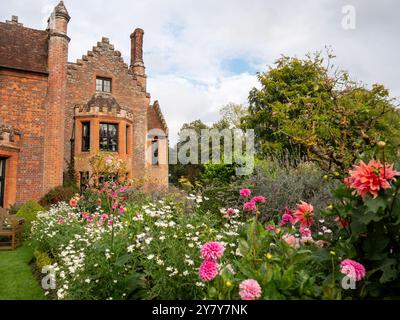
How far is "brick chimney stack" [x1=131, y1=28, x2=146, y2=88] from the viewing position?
24.0 metres

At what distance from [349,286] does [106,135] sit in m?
19.2

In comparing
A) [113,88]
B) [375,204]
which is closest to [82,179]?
[113,88]

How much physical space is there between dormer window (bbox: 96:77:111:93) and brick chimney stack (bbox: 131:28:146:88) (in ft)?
9.88

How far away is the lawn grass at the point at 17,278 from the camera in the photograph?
560 centimetres

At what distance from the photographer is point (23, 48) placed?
17.6m

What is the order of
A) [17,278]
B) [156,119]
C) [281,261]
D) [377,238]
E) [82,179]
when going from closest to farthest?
[377,238]
[281,261]
[17,278]
[82,179]
[156,119]

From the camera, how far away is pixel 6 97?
16.0 m

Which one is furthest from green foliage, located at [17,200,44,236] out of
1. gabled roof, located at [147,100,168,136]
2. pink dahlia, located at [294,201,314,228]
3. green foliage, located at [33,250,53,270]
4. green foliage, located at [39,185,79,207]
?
gabled roof, located at [147,100,168,136]

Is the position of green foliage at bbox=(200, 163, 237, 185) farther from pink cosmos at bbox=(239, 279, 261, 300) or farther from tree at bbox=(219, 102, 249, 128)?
tree at bbox=(219, 102, 249, 128)

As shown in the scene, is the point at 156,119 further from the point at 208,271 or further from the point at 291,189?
the point at 208,271

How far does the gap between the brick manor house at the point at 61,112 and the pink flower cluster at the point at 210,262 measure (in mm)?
12973

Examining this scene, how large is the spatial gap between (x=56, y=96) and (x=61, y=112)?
2.82 feet

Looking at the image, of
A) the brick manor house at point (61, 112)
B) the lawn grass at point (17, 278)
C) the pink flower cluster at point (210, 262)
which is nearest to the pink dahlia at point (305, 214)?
the pink flower cluster at point (210, 262)
